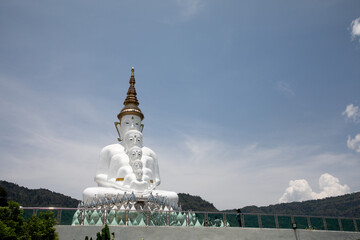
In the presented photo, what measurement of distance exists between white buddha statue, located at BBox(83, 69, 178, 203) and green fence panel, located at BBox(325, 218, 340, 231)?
780cm

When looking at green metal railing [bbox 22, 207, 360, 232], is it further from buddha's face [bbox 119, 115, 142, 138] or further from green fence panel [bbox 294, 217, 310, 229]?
buddha's face [bbox 119, 115, 142, 138]

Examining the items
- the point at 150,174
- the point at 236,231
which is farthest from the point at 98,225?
the point at 150,174

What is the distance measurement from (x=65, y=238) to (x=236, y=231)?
22.0 feet

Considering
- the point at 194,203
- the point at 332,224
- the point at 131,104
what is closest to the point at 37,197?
the point at 194,203

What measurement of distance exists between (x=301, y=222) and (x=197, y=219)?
4.55 meters

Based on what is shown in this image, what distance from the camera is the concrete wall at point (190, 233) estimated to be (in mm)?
11477

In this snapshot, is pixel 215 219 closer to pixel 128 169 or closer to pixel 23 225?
pixel 128 169

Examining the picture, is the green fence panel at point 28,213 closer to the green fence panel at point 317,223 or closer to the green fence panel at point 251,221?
the green fence panel at point 251,221

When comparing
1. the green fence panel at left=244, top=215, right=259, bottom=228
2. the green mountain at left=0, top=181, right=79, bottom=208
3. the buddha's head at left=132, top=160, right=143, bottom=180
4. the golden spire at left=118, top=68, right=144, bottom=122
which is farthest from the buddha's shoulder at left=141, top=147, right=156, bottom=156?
the green mountain at left=0, top=181, right=79, bottom=208

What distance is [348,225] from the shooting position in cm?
1395

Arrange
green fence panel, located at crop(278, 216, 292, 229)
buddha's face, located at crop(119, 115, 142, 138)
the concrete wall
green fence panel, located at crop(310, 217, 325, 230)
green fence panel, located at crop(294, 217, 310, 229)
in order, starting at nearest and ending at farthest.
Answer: the concrete wall
green fence panel, located at crop(278, 216, 292, 229)
green fence panel, located at crop(294, 217, 310, 229)
green fence panel, located at crop(310, 217, 325, 230)
buddha's face, located at crop(119, 115, 142, 138)

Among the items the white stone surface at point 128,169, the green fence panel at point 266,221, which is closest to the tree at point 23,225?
the white stone surface at point 128,169

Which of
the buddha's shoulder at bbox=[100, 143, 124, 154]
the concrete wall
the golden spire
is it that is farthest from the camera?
the golden spire

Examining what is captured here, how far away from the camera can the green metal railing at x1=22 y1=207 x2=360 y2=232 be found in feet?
39.3
